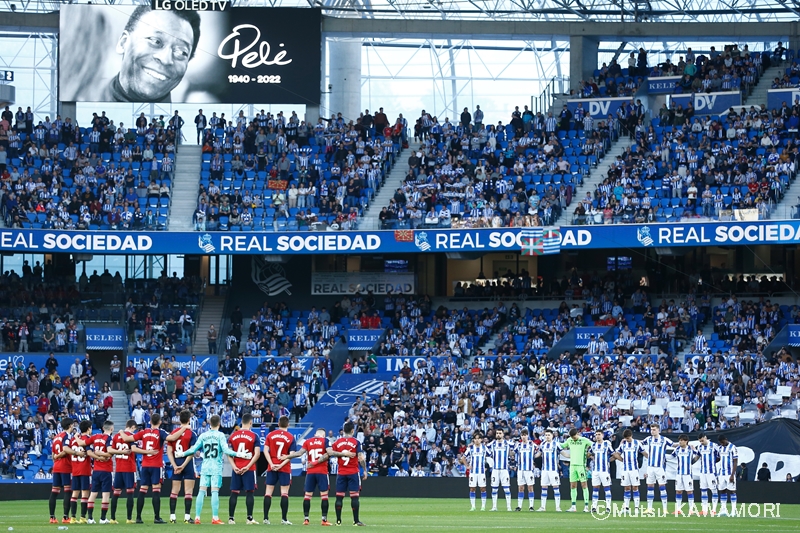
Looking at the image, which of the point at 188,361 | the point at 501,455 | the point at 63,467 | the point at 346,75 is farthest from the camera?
the point at 346,75

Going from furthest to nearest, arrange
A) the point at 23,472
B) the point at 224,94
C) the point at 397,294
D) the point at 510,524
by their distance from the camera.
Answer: the point at 224,94 < the point at 397,294 < the point at 23,472 < the point at 510,524

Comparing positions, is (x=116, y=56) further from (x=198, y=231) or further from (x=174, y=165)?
(x=198, y=231)

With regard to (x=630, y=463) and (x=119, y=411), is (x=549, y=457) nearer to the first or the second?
(x=630, y=463)

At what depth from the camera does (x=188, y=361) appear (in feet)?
135

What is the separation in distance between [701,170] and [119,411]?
19.2 m

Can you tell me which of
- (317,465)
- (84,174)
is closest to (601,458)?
(317,465)

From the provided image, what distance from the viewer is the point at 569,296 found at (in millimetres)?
43062

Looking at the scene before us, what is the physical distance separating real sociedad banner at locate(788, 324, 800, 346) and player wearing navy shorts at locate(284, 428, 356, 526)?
70.4 feet

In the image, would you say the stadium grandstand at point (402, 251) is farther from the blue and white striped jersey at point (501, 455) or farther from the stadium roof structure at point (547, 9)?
the blue and white striped jersey at point (501, 455)

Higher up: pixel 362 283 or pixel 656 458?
pixel 362 283

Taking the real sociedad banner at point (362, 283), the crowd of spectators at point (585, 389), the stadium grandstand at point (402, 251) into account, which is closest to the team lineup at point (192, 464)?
the stadium grandstand at point (402, 251)

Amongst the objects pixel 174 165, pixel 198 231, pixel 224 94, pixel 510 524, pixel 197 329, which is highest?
pixel 224 94

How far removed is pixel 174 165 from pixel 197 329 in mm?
6130

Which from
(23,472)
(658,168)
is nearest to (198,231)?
(23,472)
